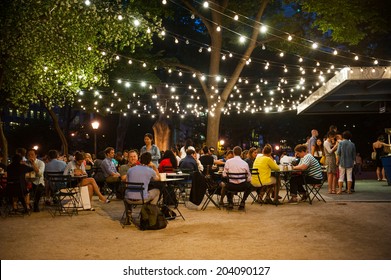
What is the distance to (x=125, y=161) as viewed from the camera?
549 inches

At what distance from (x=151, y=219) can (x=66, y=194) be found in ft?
8.62

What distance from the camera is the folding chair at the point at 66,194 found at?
918 centimetres

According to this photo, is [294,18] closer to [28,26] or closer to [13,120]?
[28,26]

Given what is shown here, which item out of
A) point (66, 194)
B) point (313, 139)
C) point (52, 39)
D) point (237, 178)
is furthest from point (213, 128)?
point (66, 194)

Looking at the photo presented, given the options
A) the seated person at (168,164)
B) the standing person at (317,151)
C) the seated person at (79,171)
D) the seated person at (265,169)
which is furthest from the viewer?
the standing person at (317,151)

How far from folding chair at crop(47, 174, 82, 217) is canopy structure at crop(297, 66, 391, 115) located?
6.93m

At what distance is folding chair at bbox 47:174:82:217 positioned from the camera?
361 inches

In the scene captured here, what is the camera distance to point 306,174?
34.2ft

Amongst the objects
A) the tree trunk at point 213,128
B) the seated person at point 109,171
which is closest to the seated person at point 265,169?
the seated person at point 109,171

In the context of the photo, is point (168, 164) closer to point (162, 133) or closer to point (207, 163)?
point (207, 163)

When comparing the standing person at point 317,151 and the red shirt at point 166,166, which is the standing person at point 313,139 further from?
the red shirt at point 166,166

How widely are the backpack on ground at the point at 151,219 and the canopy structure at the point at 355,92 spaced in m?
6.22

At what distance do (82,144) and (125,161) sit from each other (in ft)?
126

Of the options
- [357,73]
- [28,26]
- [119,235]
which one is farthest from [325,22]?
[119,235]
